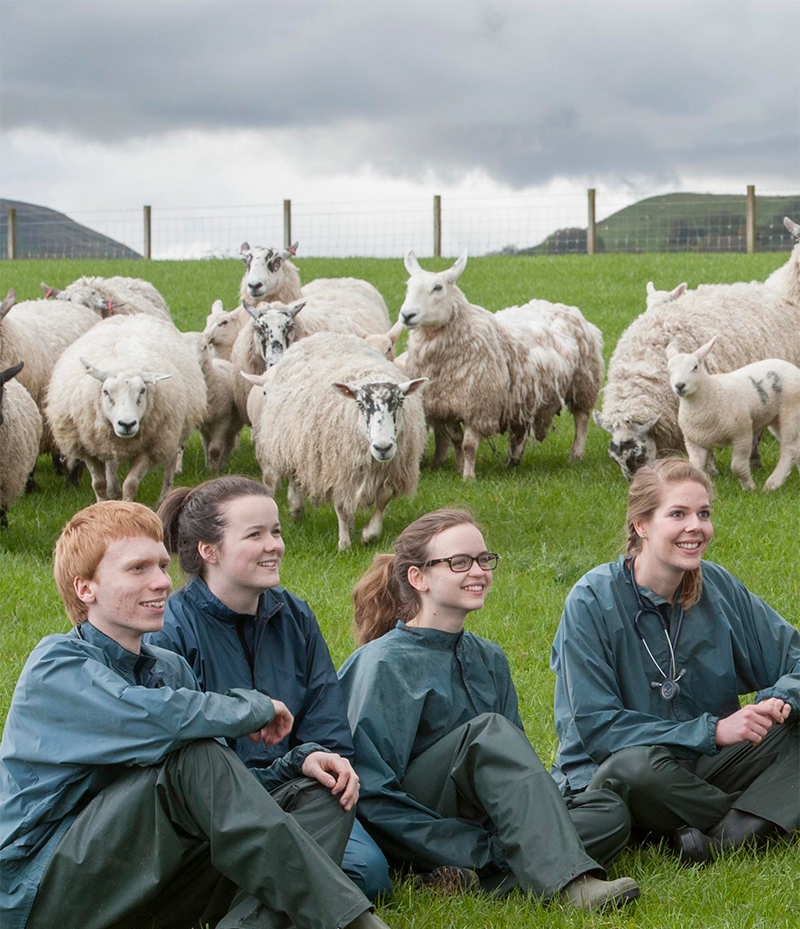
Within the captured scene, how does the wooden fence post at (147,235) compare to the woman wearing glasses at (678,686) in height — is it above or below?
above

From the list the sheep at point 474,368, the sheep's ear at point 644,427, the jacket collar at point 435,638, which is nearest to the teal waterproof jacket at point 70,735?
the jacket collar at point 435,638

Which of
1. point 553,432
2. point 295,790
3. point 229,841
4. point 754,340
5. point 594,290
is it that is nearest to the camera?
point 229,841

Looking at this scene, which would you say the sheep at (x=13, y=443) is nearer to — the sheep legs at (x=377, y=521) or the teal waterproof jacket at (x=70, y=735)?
the sheep legs at (x=377, y=521)

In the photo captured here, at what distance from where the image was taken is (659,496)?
4.38 metres

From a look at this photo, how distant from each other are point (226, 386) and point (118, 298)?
2.67m

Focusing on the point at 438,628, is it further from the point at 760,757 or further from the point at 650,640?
the point at 760,757

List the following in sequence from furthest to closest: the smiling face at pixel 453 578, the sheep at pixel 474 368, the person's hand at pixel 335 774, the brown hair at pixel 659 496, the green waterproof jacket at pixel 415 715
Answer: the sheep at pixel 474 368 < the brown hair at pixel 659 496 < the smiling face at pixel 453 578 < the green waterproof jacket at pixel 415 715 < the person's hand at pixel 335 774

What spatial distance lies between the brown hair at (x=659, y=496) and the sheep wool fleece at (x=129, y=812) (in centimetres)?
168

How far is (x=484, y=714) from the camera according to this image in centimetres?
387

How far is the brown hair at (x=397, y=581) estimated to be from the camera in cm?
423

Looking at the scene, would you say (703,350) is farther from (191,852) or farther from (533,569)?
(191,852)

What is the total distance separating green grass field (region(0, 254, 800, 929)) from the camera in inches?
143

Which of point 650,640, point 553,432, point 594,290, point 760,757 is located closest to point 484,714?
point 650,640

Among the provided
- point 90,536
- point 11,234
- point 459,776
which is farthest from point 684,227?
point 90,536
